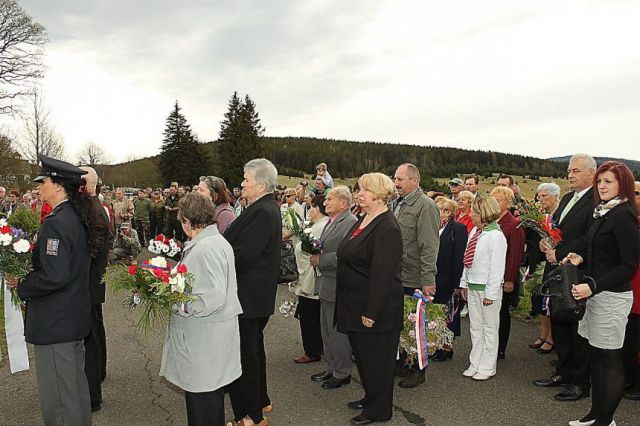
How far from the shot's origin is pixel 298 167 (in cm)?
4766

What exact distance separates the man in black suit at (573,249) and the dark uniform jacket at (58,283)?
419cm

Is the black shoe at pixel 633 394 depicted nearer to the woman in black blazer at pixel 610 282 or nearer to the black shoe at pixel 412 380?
the woman in black blazer at pixel 610 282

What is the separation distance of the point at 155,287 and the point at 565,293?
320cm

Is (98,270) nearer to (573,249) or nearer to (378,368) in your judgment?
(378,368)

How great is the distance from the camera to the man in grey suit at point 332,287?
532cm

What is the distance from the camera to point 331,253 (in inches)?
209

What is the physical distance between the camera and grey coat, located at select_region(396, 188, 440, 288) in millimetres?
5324

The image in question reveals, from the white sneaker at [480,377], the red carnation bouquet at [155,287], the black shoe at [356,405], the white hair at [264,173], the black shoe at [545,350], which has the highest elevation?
the white hair at [264,173]

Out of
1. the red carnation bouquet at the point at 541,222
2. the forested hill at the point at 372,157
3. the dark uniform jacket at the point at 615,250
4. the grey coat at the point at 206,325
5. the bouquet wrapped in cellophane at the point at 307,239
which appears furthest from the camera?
the forested hill at the point at 372,157

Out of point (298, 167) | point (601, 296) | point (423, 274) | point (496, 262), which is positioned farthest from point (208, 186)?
point (298, 167)

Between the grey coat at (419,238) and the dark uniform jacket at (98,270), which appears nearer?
the dark uniform jacket at (98,270)

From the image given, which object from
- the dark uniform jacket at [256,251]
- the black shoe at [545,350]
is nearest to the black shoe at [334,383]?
the dark uniform jacket at [256,251]

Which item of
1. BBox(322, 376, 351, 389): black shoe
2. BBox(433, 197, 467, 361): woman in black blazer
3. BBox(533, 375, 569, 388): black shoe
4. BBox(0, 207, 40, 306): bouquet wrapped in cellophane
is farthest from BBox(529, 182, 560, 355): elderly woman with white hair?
BBox(0, 207, 40, 306): bouquet wrapped in cellophane

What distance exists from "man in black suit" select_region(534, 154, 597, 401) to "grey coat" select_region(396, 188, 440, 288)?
1104 mm
